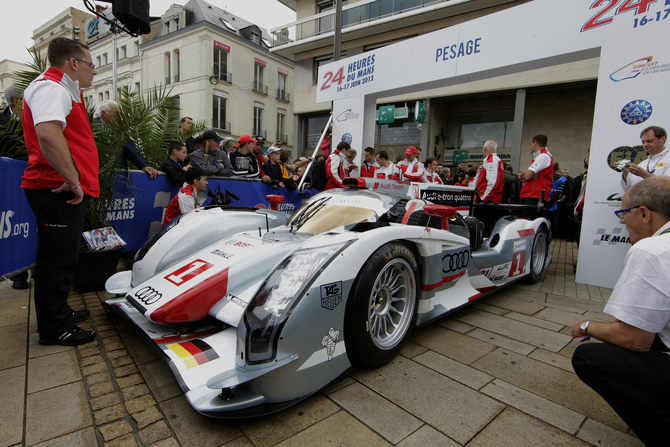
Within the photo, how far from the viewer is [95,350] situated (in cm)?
219

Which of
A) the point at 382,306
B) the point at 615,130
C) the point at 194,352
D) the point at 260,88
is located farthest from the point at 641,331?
the point at 260,88

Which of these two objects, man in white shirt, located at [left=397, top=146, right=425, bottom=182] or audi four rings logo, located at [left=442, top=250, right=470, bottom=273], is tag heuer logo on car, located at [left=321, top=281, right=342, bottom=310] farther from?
man in white shirt, located at [left=397, top=146, right=425, bottom=182]

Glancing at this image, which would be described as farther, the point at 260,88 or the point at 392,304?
the point at 260,88

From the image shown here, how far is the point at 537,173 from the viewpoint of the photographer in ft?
16.7

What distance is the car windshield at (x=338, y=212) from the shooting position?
266 cm

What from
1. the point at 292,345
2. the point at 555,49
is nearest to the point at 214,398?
the point at 292,345

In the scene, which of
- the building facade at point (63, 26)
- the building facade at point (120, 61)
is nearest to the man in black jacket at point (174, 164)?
the building facade at point (120, 61)

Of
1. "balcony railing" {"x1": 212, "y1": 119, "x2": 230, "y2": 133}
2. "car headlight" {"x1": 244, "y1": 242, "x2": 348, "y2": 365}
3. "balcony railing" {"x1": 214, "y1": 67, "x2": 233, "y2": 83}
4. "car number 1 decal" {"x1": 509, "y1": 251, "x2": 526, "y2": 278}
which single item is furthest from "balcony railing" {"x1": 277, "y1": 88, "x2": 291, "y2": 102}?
"car headlight" {"x1": 244, "y1": 242, "x2": 348, "y2": 365}

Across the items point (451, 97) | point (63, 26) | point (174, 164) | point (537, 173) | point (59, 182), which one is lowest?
point (59, 182)

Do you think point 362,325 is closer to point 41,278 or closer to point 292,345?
point 292,345

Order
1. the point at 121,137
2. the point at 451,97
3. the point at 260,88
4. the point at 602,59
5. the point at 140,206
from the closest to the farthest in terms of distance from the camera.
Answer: the point at 121,137 < the point at 602,59 < the point at 140,206 < the point at 451,97 < the point at 260,88

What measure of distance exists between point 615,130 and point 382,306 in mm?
3799

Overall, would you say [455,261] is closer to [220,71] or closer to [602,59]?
[602,59]

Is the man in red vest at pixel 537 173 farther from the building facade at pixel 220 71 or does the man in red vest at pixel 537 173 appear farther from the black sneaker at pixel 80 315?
the building facade at pixel 220 71
